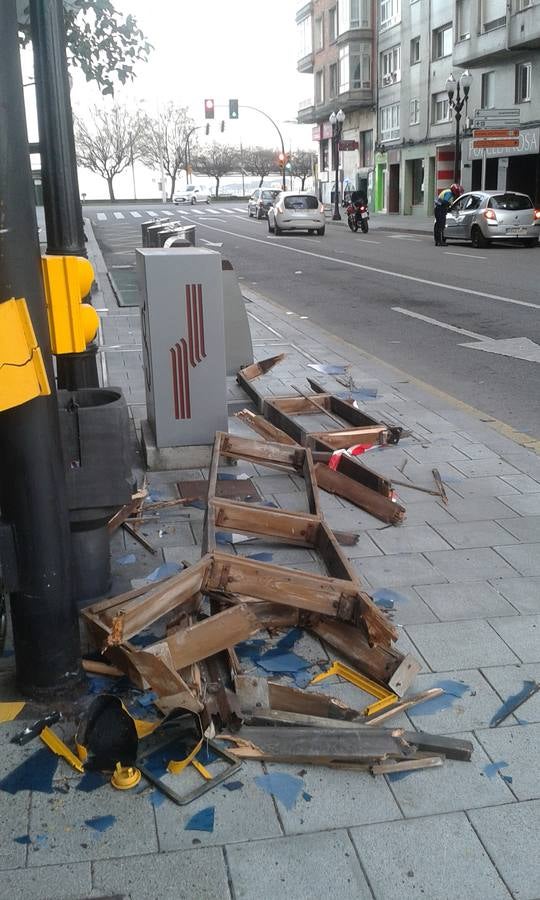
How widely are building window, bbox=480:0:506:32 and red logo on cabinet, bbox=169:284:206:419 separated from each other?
37.8m

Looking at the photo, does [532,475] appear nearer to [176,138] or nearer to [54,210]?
[54,210]

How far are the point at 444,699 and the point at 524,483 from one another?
9.21 ft

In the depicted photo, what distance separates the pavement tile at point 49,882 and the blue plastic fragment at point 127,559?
7.11 feet

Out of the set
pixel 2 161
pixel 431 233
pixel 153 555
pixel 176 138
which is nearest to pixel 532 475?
pixel 153 555

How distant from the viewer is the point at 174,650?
3.34 meters

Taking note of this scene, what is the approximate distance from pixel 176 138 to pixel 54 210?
106m

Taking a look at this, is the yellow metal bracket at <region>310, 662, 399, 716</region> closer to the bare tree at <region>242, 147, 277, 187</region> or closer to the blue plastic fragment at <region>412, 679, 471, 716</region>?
the blue plastic fragment at <region>412, 679, 471, 716</region>

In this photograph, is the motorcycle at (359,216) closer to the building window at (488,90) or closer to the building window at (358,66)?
the building window at (488,90)

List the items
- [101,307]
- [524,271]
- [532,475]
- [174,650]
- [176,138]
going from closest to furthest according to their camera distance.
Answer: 1. [174,650]
2. [532,475]
3. [101,307]
4. [524,271]
5. [176,138]

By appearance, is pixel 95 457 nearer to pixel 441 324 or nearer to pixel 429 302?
pixel 441 324

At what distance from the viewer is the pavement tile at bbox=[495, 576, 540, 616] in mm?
4117

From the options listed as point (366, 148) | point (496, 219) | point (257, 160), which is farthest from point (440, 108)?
point (257, 160)

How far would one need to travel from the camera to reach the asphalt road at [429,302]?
952 centimetres

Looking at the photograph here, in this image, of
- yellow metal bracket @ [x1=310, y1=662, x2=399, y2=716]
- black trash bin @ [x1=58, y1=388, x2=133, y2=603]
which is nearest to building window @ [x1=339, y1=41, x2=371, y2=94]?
black trash bin @ [x1=58, y1=388, x2=133, y2=603]
